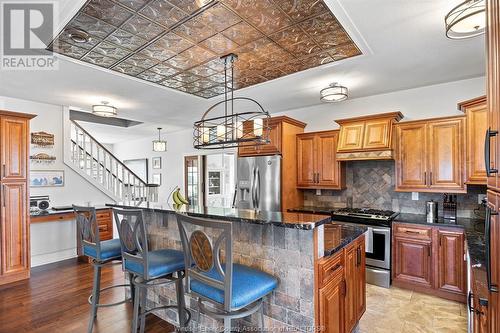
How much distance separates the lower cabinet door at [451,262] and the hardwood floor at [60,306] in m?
3.16

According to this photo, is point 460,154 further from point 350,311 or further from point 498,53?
point 498,53

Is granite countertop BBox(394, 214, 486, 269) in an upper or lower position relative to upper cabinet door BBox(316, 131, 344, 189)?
lower

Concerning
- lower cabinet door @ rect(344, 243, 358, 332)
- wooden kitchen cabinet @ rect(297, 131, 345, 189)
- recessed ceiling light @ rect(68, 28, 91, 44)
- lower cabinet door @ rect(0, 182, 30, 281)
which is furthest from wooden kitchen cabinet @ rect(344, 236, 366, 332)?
lower cabinet door @ rect(0, 182, 30, 281)

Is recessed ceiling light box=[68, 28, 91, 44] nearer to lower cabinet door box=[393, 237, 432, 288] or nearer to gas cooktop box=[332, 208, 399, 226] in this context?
gas cooktop box=[332, 208, 399, 226]

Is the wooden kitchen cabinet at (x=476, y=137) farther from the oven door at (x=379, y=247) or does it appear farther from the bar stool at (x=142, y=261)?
the bar stool at (x=142, y=261)

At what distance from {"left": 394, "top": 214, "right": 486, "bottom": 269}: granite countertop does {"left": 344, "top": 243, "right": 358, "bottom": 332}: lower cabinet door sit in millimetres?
793

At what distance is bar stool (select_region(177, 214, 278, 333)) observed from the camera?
4.91ft

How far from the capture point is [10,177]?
12.2 feet

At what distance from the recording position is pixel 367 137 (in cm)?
393

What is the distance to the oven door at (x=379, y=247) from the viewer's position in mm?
3506

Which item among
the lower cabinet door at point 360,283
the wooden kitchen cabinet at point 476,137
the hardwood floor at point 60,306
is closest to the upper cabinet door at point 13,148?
the hardwood floor at point 60,306

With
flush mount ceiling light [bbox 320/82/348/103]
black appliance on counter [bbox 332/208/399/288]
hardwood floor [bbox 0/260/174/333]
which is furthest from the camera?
flush mount ceiling light [bbox 320/82/348/103]

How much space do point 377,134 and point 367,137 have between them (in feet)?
0.46

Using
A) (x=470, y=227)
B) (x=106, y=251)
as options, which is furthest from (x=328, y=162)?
(x=106, y=251)
